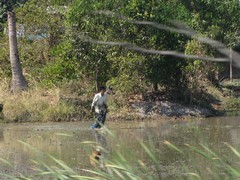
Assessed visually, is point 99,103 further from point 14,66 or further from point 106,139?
point 14,66

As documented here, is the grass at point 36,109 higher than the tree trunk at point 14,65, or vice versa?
the tree trunk at point 14,65

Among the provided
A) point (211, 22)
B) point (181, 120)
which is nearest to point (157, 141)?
point (181, 120)

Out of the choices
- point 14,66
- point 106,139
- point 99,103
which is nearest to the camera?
point 106,139

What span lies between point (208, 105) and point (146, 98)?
2.51 metres

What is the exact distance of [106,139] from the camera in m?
16.5

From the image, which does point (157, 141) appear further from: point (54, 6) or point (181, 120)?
point (54, 6)

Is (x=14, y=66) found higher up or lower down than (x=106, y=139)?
higher up

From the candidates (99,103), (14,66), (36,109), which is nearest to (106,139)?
(99,103)

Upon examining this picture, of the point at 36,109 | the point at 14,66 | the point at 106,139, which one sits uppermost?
the point at 14,66

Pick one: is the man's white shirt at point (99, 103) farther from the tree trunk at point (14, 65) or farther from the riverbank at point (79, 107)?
the tree trunk at point (14, 65)

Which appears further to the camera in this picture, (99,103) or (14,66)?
(14,66)

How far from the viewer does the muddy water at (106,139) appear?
12.6m

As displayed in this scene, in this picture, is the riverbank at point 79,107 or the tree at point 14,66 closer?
the riverbank at point 79,107

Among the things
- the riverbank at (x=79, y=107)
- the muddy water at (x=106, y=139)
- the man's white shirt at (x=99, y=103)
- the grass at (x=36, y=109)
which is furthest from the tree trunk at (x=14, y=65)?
the man's white shirt at (x=99, y=103)
